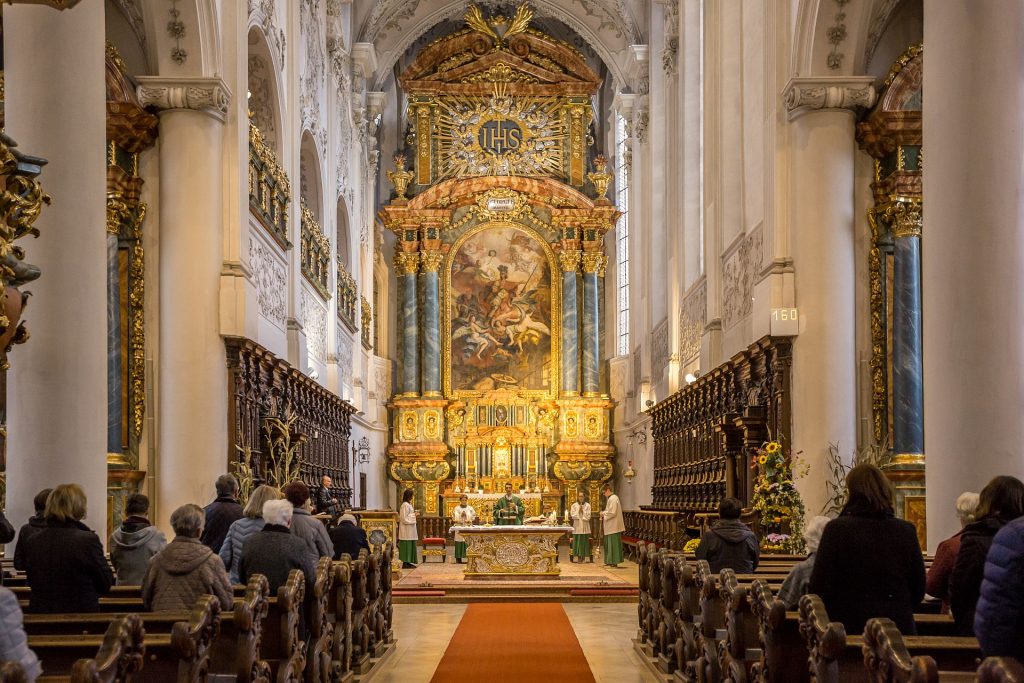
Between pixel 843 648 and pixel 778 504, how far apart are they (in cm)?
871

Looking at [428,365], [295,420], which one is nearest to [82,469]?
[295,420]

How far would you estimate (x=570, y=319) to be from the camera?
35.4 meters

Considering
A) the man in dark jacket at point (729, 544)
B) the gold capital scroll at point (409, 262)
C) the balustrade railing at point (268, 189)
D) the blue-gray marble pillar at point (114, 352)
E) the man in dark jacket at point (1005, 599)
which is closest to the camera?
the man in dark jacket at point (1005, 599)

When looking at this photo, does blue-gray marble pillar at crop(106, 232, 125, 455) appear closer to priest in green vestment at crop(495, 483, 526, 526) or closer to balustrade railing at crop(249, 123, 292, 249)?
balustrade railing at crop(249, 123, 292, 249)

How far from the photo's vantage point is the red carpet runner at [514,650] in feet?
33.5

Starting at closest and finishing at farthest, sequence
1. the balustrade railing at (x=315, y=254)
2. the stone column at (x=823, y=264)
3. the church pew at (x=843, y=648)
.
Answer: the church pew at (x=843, y=648)
the stone column at (x=823, y=264)
the balustrade railing at (x=315, y=254)

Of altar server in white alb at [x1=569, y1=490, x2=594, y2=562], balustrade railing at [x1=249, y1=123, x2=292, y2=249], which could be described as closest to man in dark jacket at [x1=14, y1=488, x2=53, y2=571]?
balustrade railing at [x1=249, y1=123, x2=292, y2=249]

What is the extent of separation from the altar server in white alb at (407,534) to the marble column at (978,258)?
15.6 metres

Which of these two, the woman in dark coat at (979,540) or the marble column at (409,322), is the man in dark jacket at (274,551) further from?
the marble column at (409,322)

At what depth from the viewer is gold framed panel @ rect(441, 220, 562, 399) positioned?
35.4 metres

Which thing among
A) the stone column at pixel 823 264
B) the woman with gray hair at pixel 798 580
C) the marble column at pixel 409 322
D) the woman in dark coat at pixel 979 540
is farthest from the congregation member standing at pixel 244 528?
the marble column at pixel 409 322

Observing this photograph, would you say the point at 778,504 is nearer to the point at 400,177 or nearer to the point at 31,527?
the point at 31,527

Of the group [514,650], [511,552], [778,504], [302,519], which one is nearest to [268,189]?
[511,552]

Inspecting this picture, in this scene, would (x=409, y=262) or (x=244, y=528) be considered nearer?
(x=244, y=528)
